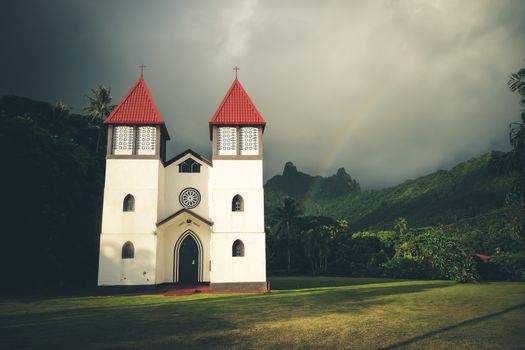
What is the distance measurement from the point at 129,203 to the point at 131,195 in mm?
441

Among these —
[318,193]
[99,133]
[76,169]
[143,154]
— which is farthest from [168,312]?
[318,193]

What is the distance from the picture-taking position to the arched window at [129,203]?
73.4 feet

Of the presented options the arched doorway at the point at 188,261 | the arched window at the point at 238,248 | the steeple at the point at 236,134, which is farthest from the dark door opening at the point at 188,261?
the steeple at the point at 236,134

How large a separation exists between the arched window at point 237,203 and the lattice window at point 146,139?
5.16m

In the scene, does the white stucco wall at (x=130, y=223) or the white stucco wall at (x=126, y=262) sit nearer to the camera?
the white stucco wall at (x=126, y=262)

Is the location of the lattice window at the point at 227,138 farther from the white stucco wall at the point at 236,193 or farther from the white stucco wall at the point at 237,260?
the white stucco wall at the point at 237,260

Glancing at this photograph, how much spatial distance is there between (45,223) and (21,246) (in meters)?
1.59

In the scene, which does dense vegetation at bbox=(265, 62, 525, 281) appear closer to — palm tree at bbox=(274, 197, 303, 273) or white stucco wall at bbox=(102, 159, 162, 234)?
palm tree at bbox=(274, 197, 303, 273)

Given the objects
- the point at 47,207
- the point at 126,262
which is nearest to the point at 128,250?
the point at 126,262

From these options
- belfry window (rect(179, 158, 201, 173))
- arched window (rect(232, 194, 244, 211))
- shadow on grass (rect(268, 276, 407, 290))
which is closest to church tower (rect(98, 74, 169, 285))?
belfry window (rect(179, 158, 201, 173))

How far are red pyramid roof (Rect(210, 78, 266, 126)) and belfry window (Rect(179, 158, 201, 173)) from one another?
3284mm

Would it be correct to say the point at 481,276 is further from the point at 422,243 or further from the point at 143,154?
the point at 143,154

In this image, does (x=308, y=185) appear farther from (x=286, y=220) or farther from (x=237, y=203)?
(x=237, y=203)

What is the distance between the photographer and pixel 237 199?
74.4 feet
